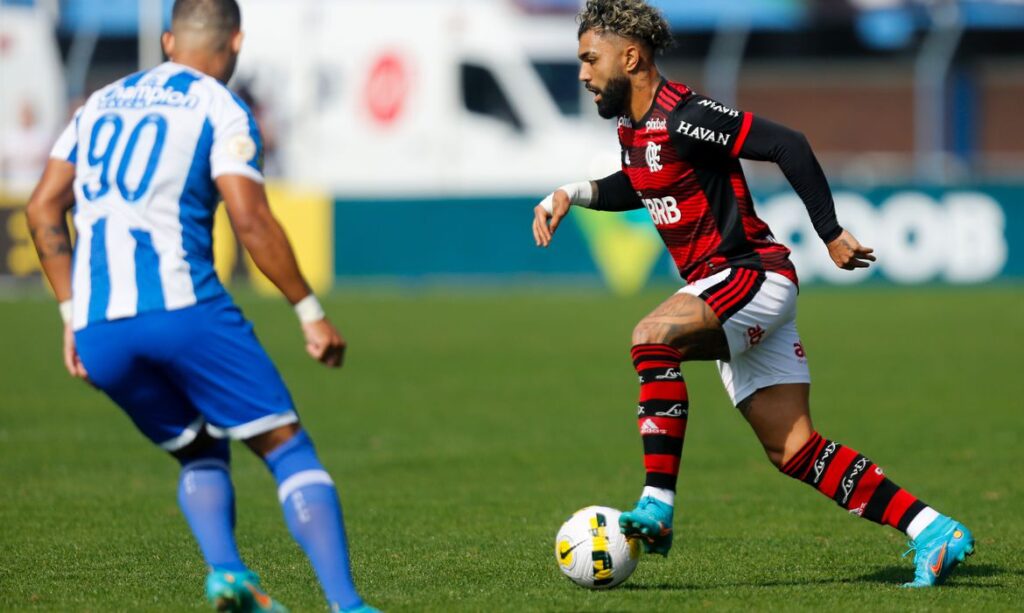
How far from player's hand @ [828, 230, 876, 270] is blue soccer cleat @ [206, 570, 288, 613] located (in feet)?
8.23

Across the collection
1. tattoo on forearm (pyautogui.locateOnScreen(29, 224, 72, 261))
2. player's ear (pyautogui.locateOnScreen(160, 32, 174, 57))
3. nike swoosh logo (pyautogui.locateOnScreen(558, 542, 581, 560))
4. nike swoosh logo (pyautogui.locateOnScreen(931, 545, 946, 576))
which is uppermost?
player's ear (pyautogui.locateOnScreen(160, 32, 174, 57))

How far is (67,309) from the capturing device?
538 centimetres

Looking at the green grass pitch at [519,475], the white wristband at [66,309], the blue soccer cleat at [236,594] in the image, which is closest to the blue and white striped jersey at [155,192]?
the white wristband at [66,309]

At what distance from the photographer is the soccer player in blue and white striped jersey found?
5.07 metres

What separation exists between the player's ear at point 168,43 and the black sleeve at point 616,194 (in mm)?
2083

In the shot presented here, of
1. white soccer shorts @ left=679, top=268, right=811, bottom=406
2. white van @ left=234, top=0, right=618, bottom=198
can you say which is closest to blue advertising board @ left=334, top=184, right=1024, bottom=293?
white van @ left=234, top=0, right=618, bottom=198

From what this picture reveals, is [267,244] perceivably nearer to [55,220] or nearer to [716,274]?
[55,220]

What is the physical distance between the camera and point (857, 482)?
646 cm

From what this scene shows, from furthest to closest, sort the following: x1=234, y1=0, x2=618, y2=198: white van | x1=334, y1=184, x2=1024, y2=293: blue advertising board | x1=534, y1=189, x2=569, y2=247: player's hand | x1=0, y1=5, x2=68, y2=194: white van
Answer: x1=234, y1=0, x2=618, y2=198: white van, x1=0, y1=5, x2=68, y2=194: white van, x1=334, y1=184, x2=1024, y2=293: blue advertising board, x1=534, y1=189, x2=569, y2=247: player's hand

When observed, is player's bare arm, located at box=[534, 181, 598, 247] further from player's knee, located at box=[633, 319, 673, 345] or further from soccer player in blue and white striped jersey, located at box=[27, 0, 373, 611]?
soccer player in blue and white striped jersey, located at box=[27, 0, 373, 611]

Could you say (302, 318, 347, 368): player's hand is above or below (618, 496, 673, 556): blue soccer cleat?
above

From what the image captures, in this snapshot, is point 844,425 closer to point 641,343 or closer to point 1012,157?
→ point 641,343

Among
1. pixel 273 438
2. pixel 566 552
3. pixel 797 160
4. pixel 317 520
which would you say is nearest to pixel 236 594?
pixel 317 520

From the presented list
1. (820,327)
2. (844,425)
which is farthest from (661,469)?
(820,327)
